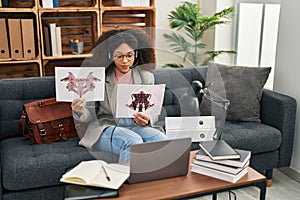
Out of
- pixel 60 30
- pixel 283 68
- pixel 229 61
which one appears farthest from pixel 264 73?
pixel 60 30

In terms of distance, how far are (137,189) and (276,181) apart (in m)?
1.44

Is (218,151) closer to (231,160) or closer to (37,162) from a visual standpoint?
(231,160)

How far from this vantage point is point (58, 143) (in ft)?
6.95

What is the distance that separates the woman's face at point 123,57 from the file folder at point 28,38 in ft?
5.65

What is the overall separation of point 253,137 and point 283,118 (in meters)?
0.27

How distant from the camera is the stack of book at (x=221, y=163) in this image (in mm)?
1518

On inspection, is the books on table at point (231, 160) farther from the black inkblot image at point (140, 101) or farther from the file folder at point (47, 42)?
the file folder at point (47, 42)

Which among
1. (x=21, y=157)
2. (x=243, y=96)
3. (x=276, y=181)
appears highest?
(x=243, y=96)

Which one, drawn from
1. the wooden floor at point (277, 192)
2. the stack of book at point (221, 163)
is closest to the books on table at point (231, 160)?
the stack of book at point (221, 163)

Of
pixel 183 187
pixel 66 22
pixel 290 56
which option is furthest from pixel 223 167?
pixel 66 22

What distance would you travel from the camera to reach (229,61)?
12.4 feet

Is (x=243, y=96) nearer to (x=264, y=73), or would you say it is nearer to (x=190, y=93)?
(x=264, y=73)

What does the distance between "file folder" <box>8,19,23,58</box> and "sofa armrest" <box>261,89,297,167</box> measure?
2130mm

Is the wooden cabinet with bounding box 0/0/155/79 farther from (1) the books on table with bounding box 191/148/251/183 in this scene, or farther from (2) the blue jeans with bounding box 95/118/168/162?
(1) the books on table with bounding box 191/148/251/183
